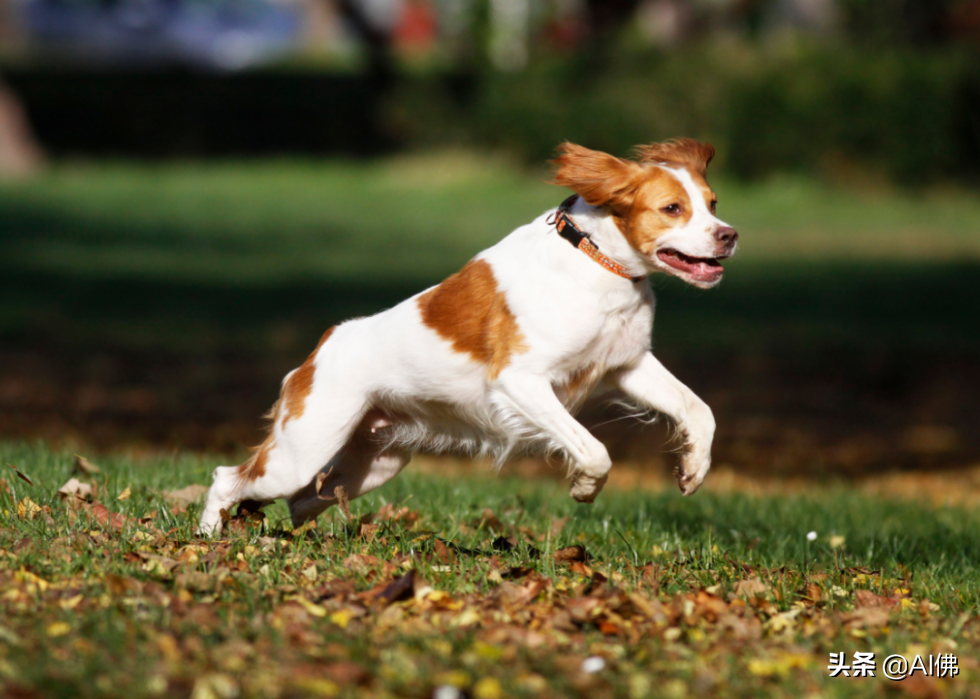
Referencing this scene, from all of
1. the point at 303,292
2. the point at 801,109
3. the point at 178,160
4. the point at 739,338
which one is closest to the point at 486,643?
the point at 739,338

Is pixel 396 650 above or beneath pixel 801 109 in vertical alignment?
beneath

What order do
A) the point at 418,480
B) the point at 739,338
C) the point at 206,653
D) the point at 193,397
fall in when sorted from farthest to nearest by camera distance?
the point at 739,338 < the point at 193,397 < the point at 418,480 < the point at 206,653

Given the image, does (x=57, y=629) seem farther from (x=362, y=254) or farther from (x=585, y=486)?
(x=362, y=254)

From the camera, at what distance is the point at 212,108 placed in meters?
30.8

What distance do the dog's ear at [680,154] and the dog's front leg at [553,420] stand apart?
1037 mm

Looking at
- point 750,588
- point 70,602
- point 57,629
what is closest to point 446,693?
point 57,629

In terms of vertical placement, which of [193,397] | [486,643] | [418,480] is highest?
[486,643]

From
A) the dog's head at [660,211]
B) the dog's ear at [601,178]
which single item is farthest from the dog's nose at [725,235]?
the dog's ear at [601,178]

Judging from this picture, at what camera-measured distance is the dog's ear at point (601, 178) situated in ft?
15.0

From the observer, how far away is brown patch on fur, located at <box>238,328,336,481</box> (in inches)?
192

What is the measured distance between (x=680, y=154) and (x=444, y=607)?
2096 millimetres

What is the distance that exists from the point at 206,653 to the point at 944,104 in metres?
19.8

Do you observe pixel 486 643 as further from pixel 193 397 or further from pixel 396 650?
pixel 193 397

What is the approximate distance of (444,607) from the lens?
13.0 ft
